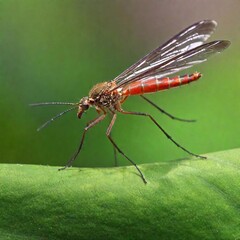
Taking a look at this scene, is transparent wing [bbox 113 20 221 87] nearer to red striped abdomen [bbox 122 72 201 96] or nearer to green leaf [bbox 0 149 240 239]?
red striped abdomen [bbox 122 72 201 96]

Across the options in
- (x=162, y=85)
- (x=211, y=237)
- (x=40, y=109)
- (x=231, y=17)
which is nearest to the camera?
(x=211, y=237)

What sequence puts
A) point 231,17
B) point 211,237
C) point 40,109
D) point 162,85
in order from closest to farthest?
point 211,237
point 162,85
point 40,109
point 231,17

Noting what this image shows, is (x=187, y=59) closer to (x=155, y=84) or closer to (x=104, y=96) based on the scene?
(x=155, y=84)

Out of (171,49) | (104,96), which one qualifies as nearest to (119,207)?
(104,96)

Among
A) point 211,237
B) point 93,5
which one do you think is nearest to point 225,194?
point 211,237

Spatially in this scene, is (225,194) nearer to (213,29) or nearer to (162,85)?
(162,85)

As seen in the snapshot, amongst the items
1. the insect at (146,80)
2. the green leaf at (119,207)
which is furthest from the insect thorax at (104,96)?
the green leaf at (119,207)

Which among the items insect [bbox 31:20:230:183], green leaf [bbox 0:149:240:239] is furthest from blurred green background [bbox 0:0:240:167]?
green leaf [bbox 0:149:240:239]
